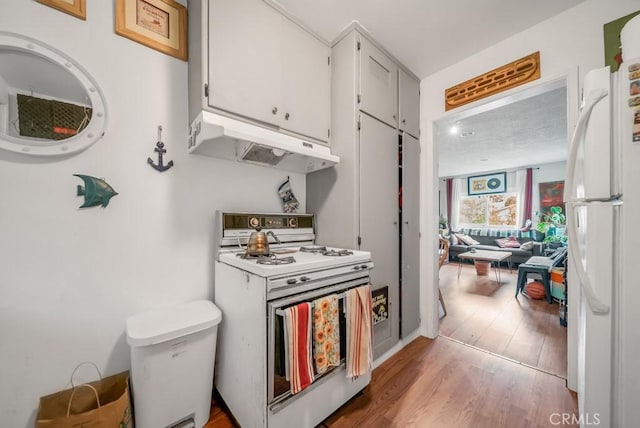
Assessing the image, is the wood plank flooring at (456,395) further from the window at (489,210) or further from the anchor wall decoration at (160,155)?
the window at (489,210)

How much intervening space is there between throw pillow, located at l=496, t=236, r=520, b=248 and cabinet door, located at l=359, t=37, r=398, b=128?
584 centimetres

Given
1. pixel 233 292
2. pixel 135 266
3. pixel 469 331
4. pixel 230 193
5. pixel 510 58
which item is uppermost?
pixel 510 58

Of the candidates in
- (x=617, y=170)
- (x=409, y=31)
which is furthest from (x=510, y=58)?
(x=617, y=170)

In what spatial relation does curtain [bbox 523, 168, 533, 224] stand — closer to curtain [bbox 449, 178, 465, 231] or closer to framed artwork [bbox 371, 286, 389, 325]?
curtain [bbox 449, 178, 465, 231]

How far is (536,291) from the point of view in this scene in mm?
3379

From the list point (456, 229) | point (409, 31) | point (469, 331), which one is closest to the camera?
point (409, 31)

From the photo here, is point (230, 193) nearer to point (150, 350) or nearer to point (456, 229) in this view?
point (150, 350)

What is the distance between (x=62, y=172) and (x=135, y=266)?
1.91 feet

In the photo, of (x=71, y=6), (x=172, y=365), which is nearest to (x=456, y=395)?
(x=172, y=365)

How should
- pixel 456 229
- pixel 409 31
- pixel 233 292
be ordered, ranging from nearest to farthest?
pixel 233 292
pixel 409 31
pixel 456 229

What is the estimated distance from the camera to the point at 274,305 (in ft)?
3.35

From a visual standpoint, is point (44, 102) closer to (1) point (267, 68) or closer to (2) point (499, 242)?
(1) point (267, 68)

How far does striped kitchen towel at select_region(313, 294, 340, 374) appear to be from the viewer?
1.15 m

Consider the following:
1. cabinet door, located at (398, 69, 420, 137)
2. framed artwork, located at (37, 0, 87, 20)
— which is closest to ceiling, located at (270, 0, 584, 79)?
cabinet door, located at (398, 69, 420, 137)
